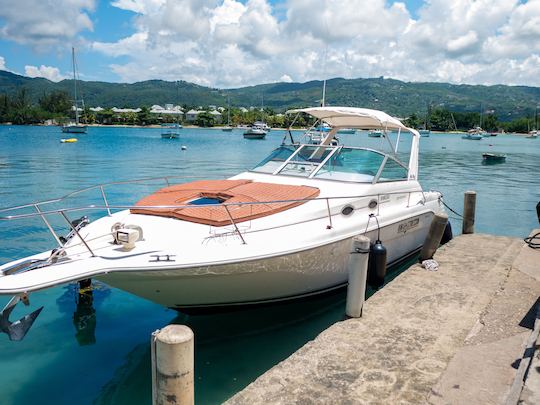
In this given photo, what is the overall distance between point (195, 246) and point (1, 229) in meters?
8.32

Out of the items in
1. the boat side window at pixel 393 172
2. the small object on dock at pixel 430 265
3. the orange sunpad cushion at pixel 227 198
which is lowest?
the small object on dock at pixel 430 265

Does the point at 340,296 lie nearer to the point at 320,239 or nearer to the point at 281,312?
the point at 281,312

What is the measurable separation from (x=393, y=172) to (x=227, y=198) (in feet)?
10.2

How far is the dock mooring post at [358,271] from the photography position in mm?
4898

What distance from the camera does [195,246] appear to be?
505 cm

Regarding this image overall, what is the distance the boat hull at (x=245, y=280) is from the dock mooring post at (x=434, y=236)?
1.73m

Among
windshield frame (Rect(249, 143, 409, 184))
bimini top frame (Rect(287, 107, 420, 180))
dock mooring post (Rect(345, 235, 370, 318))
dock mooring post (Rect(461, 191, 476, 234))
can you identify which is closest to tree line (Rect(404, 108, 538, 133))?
dock mooring post (Rect(461, 191, 476, 234))

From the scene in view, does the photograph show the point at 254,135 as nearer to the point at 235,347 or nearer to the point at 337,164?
the point at 337,164

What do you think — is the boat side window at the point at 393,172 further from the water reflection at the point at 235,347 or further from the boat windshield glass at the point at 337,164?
the water reflection at the point at 235,347

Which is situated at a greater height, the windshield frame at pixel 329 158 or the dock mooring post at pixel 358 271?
the windshield frame at pixel 329 158

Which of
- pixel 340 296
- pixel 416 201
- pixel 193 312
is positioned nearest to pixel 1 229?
pixel 193 312

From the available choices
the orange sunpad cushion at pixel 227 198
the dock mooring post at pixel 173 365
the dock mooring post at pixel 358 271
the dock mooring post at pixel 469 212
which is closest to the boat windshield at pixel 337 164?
the orange sunpad cushion at pixel 227 198

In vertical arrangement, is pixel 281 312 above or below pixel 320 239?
below

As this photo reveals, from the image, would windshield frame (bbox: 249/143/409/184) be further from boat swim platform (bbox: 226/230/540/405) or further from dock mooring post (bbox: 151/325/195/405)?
dock mooring post (bbox: 151/325/195/405)
